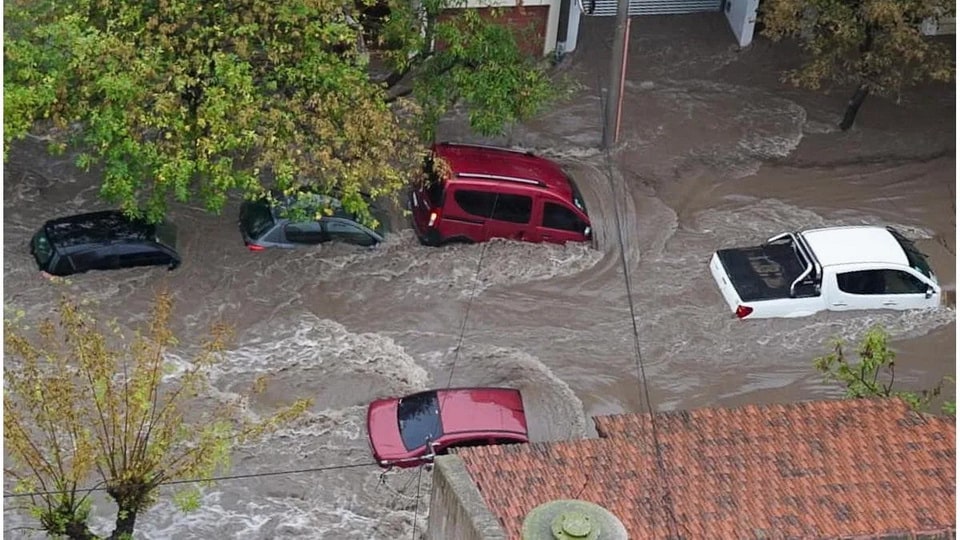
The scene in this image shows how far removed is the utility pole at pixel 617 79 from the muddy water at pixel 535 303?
0.28 m

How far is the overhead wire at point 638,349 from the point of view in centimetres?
1030

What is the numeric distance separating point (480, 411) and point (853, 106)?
34.0 ft

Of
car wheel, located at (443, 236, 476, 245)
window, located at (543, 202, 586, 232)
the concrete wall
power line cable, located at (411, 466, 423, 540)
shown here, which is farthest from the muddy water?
the concrete wall

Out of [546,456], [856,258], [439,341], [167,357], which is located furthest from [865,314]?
[167,357]

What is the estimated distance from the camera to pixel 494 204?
1725 cm

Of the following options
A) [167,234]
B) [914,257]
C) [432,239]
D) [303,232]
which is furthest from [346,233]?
[914,257]

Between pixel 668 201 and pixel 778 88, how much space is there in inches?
183

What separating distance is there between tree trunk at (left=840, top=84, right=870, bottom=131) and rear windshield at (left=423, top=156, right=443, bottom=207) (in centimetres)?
753

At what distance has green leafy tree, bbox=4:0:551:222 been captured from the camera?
1420 centimetres

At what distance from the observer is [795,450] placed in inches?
438

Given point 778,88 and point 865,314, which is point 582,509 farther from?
point 778,88

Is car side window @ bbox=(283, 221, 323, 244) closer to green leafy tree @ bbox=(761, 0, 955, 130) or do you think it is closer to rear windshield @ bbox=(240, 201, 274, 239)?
rear windshield @ bbox=(240, 201, 274, 239)

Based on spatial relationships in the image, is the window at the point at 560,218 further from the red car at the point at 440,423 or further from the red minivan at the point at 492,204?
the red car at the point at 440,423

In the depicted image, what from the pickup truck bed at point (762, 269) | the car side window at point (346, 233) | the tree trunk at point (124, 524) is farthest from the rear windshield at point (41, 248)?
the pickup truck bed at point (762, 269)
